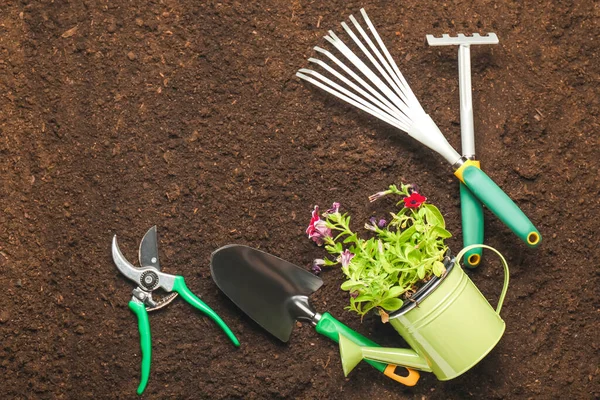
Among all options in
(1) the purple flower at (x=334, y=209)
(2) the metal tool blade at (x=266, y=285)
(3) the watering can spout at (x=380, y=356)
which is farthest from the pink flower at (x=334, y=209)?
(3) the watering can spout at (x=380, y=356)

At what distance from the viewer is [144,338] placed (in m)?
1.24

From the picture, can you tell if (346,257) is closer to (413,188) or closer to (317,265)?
(317,265)

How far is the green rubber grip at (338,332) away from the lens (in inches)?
48.5

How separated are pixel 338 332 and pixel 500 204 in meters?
0.37

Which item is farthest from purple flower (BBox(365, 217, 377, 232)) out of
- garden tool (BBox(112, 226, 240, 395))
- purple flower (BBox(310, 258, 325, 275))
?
garden tool (BBox(112, 226, 240, 395))

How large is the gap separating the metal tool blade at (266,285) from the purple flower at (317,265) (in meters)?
0.02

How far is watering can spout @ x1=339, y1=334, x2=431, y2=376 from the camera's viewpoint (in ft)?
3.92

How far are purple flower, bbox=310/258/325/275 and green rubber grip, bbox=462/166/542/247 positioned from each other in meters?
0.30

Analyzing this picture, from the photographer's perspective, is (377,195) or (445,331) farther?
(377,195)

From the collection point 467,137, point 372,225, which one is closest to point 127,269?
point 372,225

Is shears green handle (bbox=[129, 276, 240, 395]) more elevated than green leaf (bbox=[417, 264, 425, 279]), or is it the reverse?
green leaf (bbox=[417, 264, 425, 279])

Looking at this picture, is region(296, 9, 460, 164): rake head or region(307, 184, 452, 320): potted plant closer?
region(307, 184, 452, 320): potted plant

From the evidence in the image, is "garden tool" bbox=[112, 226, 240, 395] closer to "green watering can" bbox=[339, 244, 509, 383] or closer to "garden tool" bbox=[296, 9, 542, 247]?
"green watering can" bbox=[339, 244, 509, 383]

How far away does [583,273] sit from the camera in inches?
51.2
